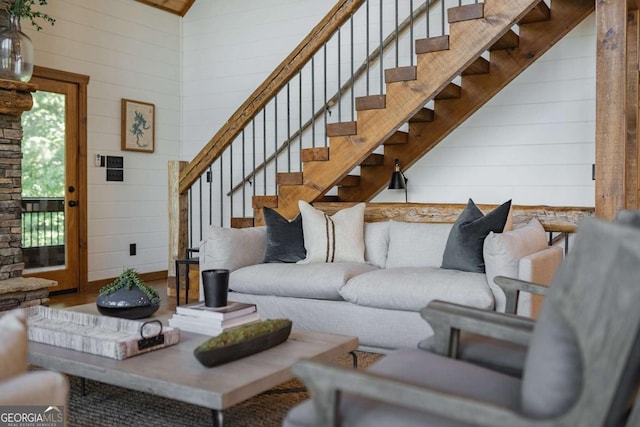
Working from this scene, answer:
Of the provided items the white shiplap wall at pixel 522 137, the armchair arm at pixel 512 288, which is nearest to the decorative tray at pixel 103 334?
the armchair arm at pixel 512 288

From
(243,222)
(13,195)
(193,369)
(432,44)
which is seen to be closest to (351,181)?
(243,222)

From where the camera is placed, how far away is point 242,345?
90.1 inches

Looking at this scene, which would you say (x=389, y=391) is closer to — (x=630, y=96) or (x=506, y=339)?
(x=506, y=339)

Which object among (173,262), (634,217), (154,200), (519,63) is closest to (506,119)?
(519,63)

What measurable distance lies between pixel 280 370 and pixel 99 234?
479 cm

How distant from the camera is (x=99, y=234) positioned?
6.48m

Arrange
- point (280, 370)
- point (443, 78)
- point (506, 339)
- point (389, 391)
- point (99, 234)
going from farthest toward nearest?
point (99, 234)
point (443, 78)
point (280, 370)
point (506, 339)
point (389, 391)

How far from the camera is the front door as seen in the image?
231 inches

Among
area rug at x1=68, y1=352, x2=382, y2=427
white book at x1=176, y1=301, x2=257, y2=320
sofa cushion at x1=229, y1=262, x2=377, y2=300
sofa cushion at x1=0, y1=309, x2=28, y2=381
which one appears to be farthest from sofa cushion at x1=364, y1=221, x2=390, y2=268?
sofa cushion at x1=0, y1=309, x2=28, y2=381

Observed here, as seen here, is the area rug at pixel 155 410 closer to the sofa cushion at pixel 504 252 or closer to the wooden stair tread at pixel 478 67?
the sofa cushion at pixel 504 252

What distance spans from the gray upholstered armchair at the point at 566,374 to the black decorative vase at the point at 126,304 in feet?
5.23

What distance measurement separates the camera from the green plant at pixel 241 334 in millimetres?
2217

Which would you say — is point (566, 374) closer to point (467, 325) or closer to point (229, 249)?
point (467, 325)

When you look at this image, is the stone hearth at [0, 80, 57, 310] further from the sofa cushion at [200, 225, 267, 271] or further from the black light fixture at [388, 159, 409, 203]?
the black light fixture at [388, 159, 409, 203]
